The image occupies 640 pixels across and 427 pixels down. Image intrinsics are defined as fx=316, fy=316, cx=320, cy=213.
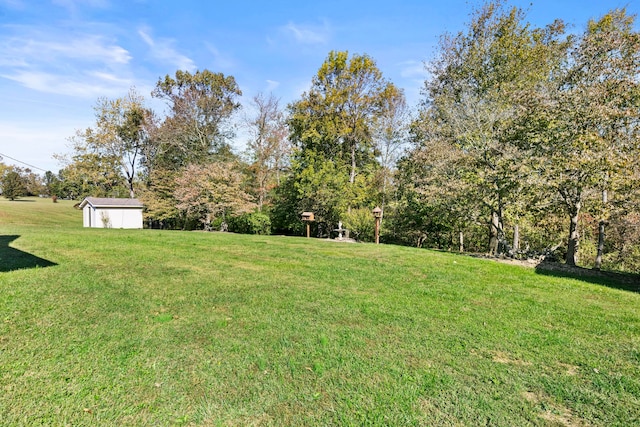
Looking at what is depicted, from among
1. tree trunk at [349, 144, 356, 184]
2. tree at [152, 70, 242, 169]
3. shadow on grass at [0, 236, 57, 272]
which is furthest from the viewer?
→ tree at [152, 70, 242, 169]

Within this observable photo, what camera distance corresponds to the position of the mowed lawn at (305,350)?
208 cm

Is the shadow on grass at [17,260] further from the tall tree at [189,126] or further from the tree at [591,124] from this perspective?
the tall tree at [189,126]

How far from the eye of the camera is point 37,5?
9.16 m

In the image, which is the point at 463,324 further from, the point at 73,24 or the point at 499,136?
the point at 73,24

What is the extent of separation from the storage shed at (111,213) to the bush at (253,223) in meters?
5.65

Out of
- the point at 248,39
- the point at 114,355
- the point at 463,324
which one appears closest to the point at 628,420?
the point at 463,324

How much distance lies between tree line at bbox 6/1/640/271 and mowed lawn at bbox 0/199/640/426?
380 centimetres

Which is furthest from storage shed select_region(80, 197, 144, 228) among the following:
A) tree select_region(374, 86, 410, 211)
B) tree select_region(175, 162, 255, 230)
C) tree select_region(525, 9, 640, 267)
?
tree select_region(525, 9, 640, 267)

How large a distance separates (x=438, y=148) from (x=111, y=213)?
17.9 meters

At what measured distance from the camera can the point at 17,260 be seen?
5.71 meters

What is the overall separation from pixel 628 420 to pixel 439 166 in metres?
9.61

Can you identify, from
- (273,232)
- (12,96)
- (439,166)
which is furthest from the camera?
(273,232)

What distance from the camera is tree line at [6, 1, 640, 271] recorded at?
7.56 meters

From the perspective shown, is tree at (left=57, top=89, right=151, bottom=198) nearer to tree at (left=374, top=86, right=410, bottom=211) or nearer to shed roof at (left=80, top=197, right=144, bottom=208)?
shed roof at (left=80, top=197, right=144, bottom=208)
